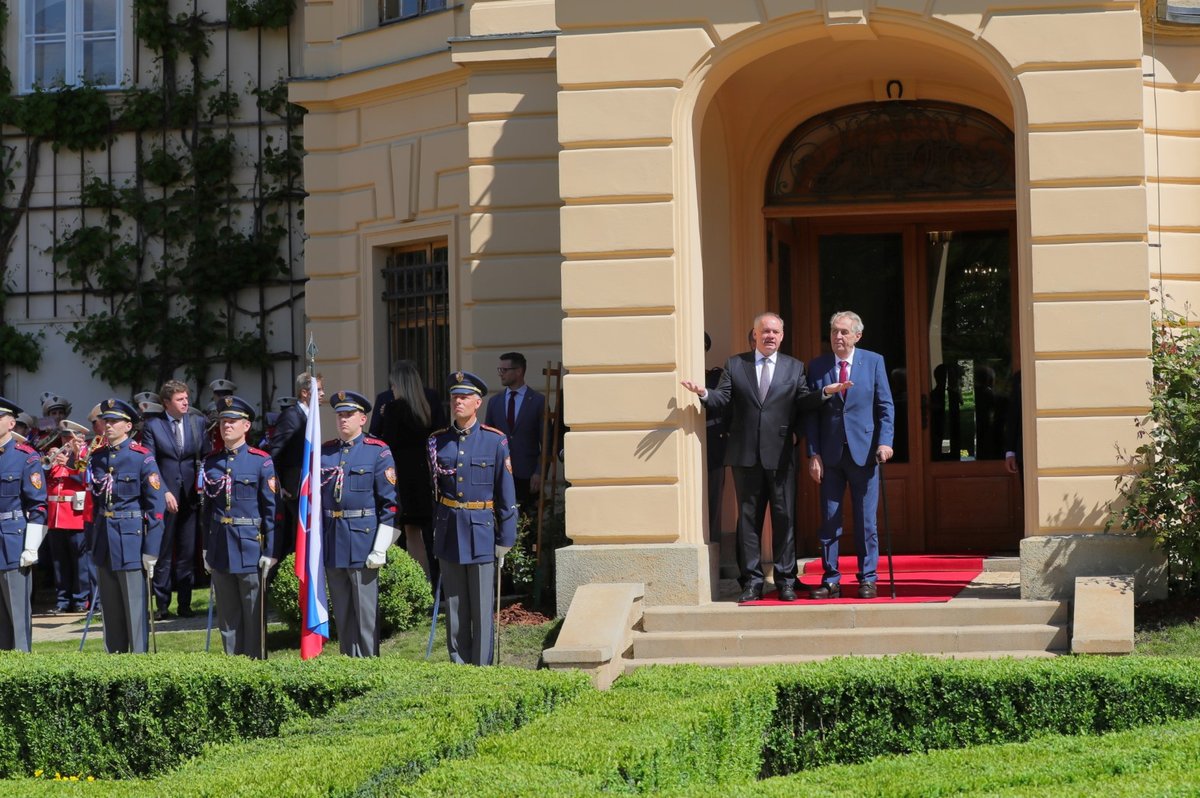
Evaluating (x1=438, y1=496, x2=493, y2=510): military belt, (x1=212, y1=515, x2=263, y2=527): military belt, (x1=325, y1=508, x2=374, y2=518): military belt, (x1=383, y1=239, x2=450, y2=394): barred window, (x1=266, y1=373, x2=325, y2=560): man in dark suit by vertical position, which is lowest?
(x1=212, y1=515, x2=263, y2=527): military belt

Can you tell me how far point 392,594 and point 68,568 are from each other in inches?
197

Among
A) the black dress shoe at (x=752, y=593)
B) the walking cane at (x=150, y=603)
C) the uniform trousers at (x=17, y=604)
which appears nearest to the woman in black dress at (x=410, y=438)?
the walking cane at (x=150, y=603)

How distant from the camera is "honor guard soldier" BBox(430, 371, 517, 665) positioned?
10.4 meters

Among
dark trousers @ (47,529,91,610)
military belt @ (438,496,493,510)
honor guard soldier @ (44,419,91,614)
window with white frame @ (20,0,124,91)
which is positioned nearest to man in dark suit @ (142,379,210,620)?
honor guard soldier @ (44,419,91,614)

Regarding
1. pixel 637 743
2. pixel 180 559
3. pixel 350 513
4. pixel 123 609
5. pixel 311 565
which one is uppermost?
pixel 350 513

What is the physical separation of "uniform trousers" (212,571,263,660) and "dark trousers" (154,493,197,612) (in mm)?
2935

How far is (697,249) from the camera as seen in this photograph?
38.0ft

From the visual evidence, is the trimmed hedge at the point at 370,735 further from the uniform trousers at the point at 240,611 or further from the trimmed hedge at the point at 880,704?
the uniform trousers at the point at 240,611

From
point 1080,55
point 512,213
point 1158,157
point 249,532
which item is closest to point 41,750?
point 249,532

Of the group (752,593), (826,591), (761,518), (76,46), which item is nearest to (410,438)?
(761,518)

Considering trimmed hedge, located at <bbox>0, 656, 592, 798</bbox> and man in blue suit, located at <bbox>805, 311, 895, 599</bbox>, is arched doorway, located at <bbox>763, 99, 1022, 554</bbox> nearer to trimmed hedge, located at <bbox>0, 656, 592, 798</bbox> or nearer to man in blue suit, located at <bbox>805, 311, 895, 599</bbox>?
man in blue suit, located at <bbox>805, 311, 895, 599</bbox>

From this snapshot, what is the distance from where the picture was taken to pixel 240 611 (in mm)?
10984

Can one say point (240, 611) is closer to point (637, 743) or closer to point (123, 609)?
point (123, 609)

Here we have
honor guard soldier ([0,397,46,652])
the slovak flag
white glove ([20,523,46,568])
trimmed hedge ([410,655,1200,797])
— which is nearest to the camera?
trimmed hedge ([410,655,1200,797])
